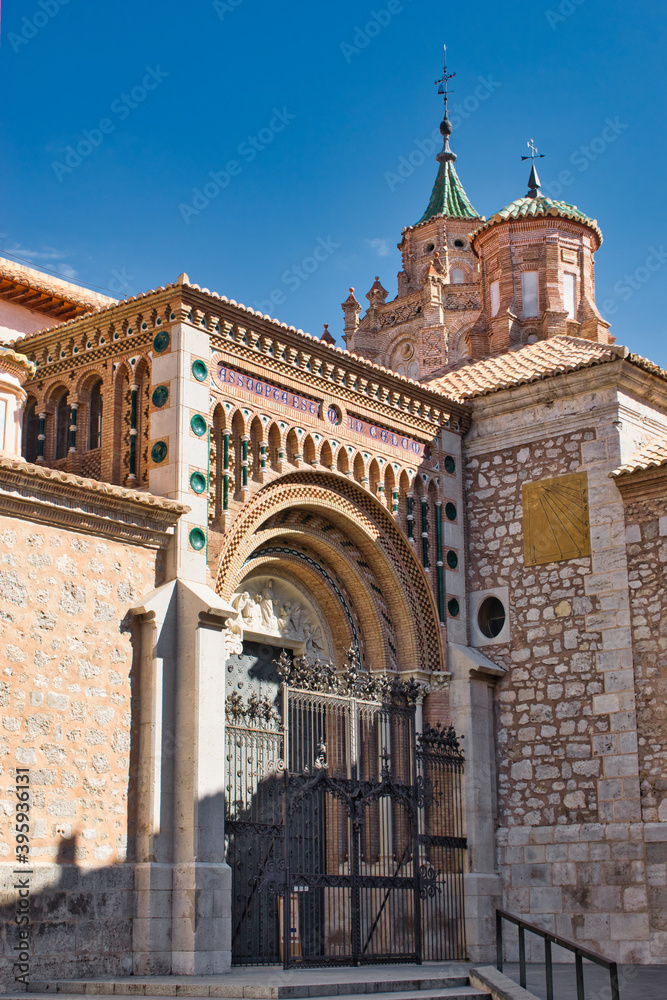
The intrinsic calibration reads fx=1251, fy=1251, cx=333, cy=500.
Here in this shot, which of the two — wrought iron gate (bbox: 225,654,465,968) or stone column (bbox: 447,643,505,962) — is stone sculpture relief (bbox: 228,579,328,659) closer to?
wrought iron gate (bbox: 225,654,465,968)

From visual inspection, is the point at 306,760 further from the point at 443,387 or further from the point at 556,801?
the point at 443,387

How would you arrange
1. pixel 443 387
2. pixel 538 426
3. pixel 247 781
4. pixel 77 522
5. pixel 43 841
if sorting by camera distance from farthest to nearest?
pixel 443 387 < pixel 538 426 < pixel 247 781 < pixel 77 522 < pixel 43 841

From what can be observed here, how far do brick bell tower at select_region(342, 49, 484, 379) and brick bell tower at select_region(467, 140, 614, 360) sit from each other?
21.3 m

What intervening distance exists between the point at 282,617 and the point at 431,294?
1104 inches

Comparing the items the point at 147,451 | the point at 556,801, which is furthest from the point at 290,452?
the point at 556,801

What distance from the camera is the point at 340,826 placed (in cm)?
1448

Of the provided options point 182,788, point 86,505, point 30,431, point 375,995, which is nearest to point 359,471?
point 30,431

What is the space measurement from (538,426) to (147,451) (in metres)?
5.50

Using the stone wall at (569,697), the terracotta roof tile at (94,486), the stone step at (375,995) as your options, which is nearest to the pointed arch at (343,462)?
the stone wall at (569,697)

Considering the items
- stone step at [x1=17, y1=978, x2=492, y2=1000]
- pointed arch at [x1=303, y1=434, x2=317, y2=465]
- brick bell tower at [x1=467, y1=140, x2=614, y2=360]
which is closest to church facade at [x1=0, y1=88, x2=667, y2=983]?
pointed arch at [x1=303, y1=434, x2=317, y2=465]

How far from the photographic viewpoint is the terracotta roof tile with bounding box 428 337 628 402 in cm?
1590

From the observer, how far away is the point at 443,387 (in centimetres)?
1786

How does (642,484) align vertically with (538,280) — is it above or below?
below

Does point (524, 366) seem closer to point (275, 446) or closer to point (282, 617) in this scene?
point (275, 446)
